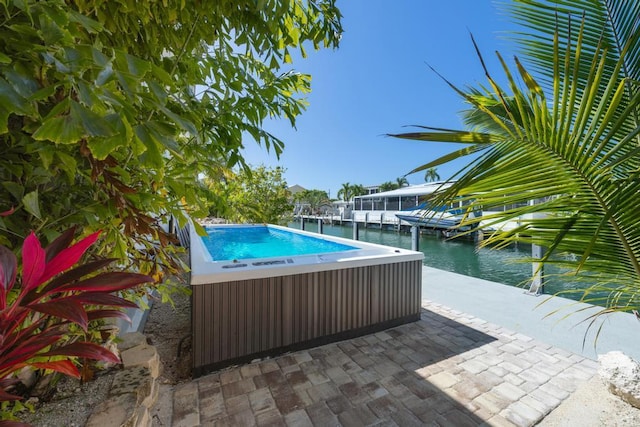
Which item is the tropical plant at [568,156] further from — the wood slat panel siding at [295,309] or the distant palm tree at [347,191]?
the distant palm tree at [347,191]

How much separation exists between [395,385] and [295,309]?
109 centimetres

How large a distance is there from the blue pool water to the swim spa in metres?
2.55

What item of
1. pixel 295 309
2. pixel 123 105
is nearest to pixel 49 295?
pixel 123 105

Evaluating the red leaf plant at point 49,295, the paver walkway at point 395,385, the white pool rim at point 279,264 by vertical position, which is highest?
the red leaf plant at point 49,295

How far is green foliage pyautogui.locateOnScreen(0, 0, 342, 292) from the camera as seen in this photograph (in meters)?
0.53

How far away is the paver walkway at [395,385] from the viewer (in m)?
1.86

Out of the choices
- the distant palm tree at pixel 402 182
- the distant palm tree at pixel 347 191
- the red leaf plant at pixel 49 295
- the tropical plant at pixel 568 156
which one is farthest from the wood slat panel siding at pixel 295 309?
the distant palm tree at pixel 402 182

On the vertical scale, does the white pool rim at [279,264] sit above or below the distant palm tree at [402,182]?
below

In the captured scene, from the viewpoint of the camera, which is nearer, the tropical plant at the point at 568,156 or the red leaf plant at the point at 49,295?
the red leaf plant at the point at 49,295

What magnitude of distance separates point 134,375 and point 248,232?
7.50 meters

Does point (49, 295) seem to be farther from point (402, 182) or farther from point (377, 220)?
point (402, 182)

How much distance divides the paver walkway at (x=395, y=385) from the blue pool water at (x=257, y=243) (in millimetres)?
3193

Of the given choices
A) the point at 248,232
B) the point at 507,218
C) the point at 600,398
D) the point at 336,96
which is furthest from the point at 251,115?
the point at 336,96

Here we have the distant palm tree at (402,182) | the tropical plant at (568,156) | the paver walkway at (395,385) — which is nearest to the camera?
the tropical plant at (568,156)
